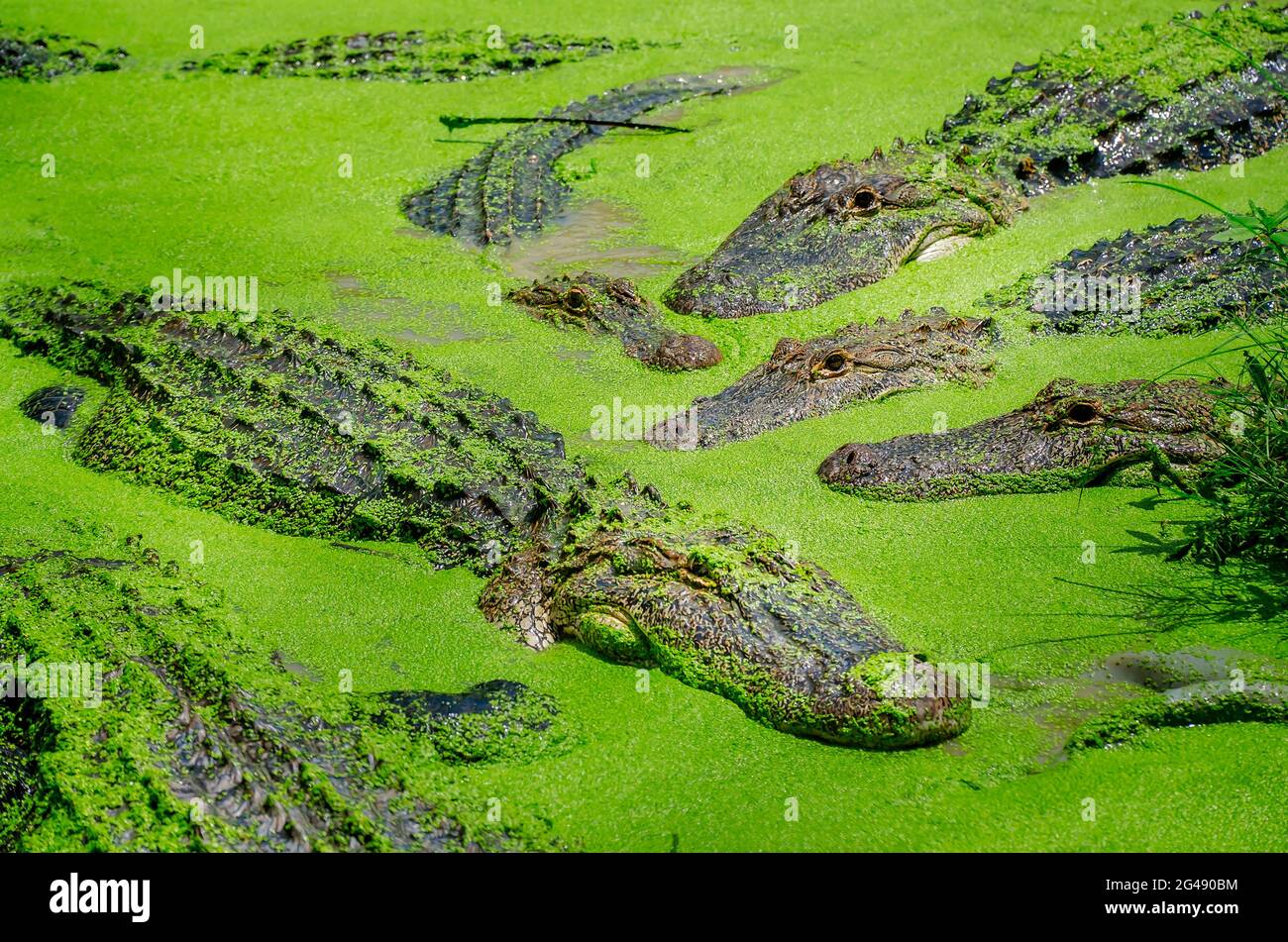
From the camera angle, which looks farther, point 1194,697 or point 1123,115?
point 1123,115

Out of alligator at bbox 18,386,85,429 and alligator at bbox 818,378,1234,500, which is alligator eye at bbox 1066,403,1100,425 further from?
alligator at bbox 18,386,85,429

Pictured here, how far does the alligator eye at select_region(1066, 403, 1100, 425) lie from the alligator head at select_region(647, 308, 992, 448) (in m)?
0.97

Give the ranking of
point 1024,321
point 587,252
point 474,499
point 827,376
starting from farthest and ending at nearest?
1. point 587,252
2. point 1024,321
3. point 827,376
4. point 474,499

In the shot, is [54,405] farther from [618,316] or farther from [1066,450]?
[1066,450]

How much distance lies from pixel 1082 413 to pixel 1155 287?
1.68 m

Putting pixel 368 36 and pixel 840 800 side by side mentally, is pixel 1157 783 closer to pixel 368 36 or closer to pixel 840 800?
pixel 840 800

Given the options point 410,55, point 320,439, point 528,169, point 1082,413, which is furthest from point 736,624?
point 410,55

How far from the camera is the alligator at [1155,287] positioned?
19.8ft

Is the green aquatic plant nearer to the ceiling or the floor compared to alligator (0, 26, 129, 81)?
nearer to the floor

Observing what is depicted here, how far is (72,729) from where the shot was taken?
3.34 meters

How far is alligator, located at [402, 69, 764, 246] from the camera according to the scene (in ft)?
26.0

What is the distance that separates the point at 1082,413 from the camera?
4922mm

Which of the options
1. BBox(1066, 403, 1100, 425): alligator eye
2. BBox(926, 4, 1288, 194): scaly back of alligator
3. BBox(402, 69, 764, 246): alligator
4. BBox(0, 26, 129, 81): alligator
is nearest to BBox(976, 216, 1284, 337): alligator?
BBox(1066, 403, 1100, 425): alligator eye
